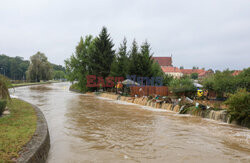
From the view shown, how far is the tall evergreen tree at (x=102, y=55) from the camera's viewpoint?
112ft

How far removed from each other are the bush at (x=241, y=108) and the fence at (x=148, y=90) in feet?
35.0

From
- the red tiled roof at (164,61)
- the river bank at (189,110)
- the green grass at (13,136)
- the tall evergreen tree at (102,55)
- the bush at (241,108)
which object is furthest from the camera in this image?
the red tiled roof at (164,61)

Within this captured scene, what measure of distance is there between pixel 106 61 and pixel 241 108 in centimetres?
2649

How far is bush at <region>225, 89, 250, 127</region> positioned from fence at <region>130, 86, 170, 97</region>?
10.7 m

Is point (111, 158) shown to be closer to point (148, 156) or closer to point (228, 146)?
A: point (148, 156)

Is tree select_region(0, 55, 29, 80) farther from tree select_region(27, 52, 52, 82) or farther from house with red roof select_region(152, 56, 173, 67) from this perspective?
house with red roof select_region(152, 56, 173, 67)

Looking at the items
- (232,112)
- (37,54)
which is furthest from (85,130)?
(37,54)

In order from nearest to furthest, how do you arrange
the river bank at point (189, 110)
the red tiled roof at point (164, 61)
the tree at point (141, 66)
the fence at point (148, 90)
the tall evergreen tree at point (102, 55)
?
the river bank at point (189, 110) < the fence at point (148, 90) < the tree at point (141, 66) < the tall evergreen tree at point (102, 55) < the red tiled roof at point (164, 61)

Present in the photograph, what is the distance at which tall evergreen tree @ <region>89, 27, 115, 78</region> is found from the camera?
112ft

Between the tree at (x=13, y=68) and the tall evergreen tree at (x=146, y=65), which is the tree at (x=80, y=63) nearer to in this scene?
the tall evergreen tree at (x=146, y=65)

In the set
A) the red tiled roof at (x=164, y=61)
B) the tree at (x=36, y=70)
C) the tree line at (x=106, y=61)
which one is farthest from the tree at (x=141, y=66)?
the red tiled roof at (x=164, y=61)

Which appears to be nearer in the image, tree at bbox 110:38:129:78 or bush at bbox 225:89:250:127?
bush at bbox 225:89:250:127

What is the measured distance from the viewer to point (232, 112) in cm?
1046

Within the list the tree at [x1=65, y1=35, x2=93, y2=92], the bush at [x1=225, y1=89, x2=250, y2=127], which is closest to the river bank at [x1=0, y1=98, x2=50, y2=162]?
the bush at [x1=225, y1=89, x2=250, y2=127]
